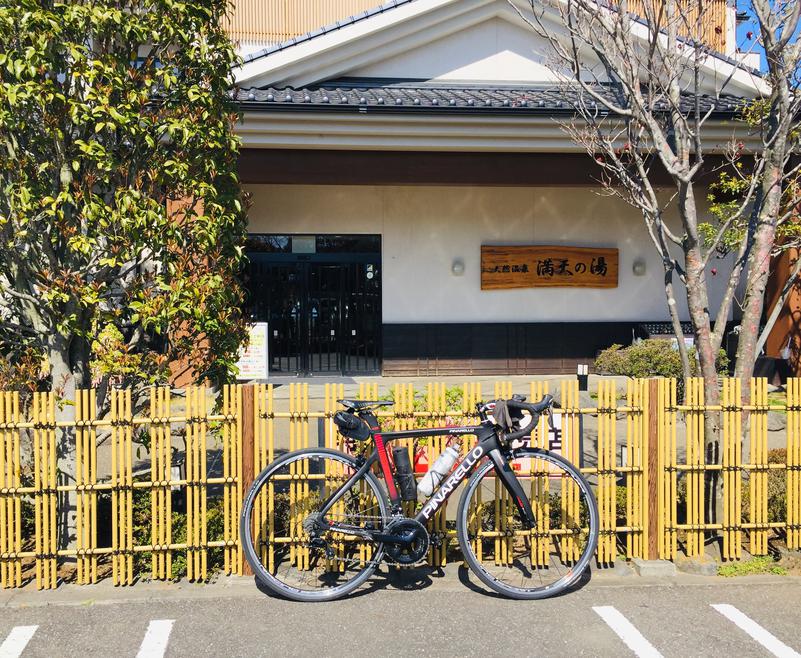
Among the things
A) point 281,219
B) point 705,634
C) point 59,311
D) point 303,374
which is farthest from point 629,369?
point 59,311

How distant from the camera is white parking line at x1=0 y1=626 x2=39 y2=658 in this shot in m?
3.48

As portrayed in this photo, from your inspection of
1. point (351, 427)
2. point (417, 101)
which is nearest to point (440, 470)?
point (351, 427)

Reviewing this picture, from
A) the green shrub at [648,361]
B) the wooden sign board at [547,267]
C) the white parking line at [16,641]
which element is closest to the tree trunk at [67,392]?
the white parking line at [16,641]

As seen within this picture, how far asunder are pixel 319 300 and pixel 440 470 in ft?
33.1

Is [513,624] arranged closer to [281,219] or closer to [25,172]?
[25,172]

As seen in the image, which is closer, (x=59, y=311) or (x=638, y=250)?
(x=59, y=311)

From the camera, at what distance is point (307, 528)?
4.19 meters

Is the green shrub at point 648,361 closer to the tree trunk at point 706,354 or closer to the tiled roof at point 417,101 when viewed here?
the tiled roof at point 417,101

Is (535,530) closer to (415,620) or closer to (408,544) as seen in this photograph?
(408,544)

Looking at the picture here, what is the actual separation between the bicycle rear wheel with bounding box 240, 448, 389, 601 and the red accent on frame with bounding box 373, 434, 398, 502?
7cm

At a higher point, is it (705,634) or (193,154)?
(193,154)

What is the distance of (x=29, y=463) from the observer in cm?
550

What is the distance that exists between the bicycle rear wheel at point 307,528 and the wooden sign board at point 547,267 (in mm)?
10025

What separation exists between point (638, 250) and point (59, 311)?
487 inches
